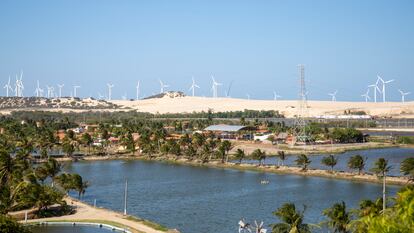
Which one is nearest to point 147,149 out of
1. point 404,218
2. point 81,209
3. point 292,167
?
point 292,167

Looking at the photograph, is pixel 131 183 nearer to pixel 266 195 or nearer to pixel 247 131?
pixel 266 195

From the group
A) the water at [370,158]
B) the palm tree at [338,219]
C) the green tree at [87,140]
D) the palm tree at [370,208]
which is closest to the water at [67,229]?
the palm tree at [338,219]

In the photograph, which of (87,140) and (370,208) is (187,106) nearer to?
(87,140)

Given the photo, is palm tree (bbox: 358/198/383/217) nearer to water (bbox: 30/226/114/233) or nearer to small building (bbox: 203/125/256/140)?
water (bbox: 30/226/114/233)

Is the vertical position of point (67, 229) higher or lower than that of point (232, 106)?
lower

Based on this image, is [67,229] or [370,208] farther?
[67,229]

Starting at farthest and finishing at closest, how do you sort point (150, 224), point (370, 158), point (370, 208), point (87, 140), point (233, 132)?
point (233, 132)
point (87, 140)
point (370, 158)
point (150, 224)
point (370, 208)

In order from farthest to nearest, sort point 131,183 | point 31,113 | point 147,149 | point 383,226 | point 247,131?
point 31,113, point 247,131, point 147,149, point 131,183, point 383,226

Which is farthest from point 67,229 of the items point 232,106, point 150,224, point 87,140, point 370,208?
point 232,106
